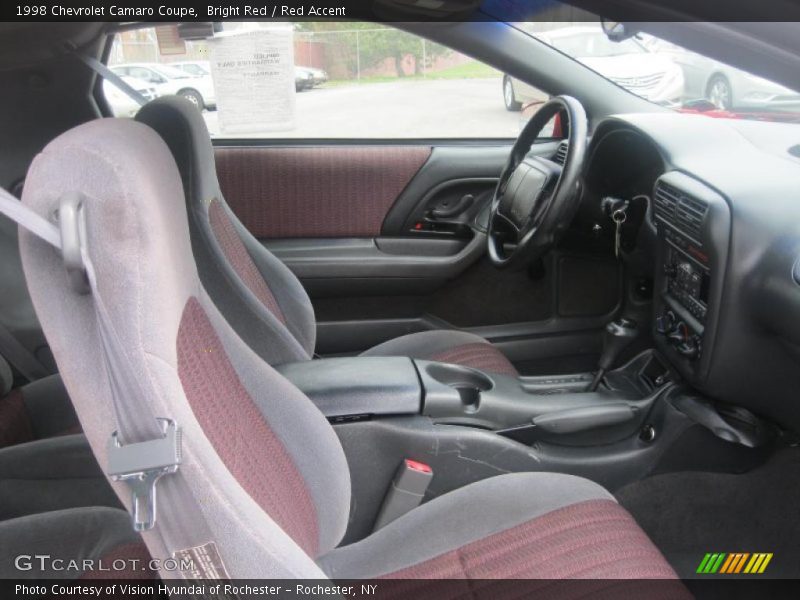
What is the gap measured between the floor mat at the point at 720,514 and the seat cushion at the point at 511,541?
38 centimetres

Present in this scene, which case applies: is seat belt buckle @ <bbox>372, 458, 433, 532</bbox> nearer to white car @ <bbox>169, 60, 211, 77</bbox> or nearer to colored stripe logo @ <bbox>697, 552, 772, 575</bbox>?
colored stripe logo @ <bbox>697, 552, 772, 575</bbox>

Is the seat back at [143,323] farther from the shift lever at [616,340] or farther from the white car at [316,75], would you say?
the white car at [316,75]

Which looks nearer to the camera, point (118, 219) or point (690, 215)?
point (118, 219)

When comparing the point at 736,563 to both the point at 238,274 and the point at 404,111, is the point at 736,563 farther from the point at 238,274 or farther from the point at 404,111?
the point at 404,111

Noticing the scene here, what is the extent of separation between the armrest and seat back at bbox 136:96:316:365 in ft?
0.26

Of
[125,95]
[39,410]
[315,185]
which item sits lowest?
[39,410]

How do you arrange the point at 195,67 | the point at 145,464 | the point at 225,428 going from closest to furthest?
the point at 145,464, the point at 225,428, the point at 195,67

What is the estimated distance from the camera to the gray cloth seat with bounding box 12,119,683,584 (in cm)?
59

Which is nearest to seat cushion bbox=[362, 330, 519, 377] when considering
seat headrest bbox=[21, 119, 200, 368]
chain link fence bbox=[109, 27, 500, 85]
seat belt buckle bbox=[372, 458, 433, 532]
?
seat belt buckle bbox=[372, 458, 433, 532]

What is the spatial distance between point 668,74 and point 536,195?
0.40 m

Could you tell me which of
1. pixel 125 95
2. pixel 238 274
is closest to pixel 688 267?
pixel 238 274

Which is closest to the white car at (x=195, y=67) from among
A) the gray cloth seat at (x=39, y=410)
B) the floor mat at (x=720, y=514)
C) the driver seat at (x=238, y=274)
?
the driver seat at (x=238, y=274)

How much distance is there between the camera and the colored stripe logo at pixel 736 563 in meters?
1.45

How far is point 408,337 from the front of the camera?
1707mm
